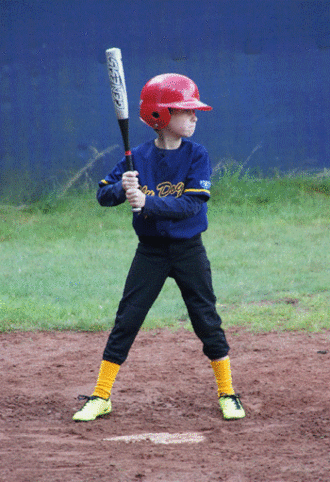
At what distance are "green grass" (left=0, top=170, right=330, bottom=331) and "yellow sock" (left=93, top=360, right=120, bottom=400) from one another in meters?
1.81

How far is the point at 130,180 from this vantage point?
335 cm

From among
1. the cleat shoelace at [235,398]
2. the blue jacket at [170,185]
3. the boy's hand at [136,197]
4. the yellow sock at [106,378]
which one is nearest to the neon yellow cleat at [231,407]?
the cleat shoelace at [235,398]

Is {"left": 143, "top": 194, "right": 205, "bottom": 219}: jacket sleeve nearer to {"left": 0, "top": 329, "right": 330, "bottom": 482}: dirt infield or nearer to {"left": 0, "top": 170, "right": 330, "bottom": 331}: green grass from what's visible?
{"left": 0, "top": 329, "right": 330, "bottom": 482}: dirt infield

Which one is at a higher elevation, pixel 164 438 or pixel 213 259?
pixel 164 438

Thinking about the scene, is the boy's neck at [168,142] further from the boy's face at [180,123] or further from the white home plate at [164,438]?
the white home plate at [164,438]

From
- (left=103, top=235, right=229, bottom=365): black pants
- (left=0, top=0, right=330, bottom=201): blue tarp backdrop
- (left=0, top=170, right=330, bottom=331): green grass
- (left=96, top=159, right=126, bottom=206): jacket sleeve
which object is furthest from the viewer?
(left=0, top=0, right=330, bottom=201): blue tarp backdrop

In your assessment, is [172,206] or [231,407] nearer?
[172,206]

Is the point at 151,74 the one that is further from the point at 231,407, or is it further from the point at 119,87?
the point at 231,407

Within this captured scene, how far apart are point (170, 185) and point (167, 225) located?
0.65 feet

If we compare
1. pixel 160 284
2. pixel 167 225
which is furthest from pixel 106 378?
pixel 167 225

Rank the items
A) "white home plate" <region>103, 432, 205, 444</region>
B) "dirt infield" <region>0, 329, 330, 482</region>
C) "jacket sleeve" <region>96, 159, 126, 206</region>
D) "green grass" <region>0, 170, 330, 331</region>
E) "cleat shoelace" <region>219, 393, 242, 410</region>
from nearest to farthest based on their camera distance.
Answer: "dirt infield" <region>0, 329, 330, 482</region> < "white home plate" <region>103, 432, 205, 444</region> < "jacket sleeve" <region>96, 159, 126, 206</region> < "cleat shoelace" <region>219, 393, 242, 410</region> < "green grass" <region>0, 170, 330, 331</region>

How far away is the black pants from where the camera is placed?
3.53 meters

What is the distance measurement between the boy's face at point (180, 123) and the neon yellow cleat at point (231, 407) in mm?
1356

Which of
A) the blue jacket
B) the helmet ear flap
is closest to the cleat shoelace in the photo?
the blue jacket
